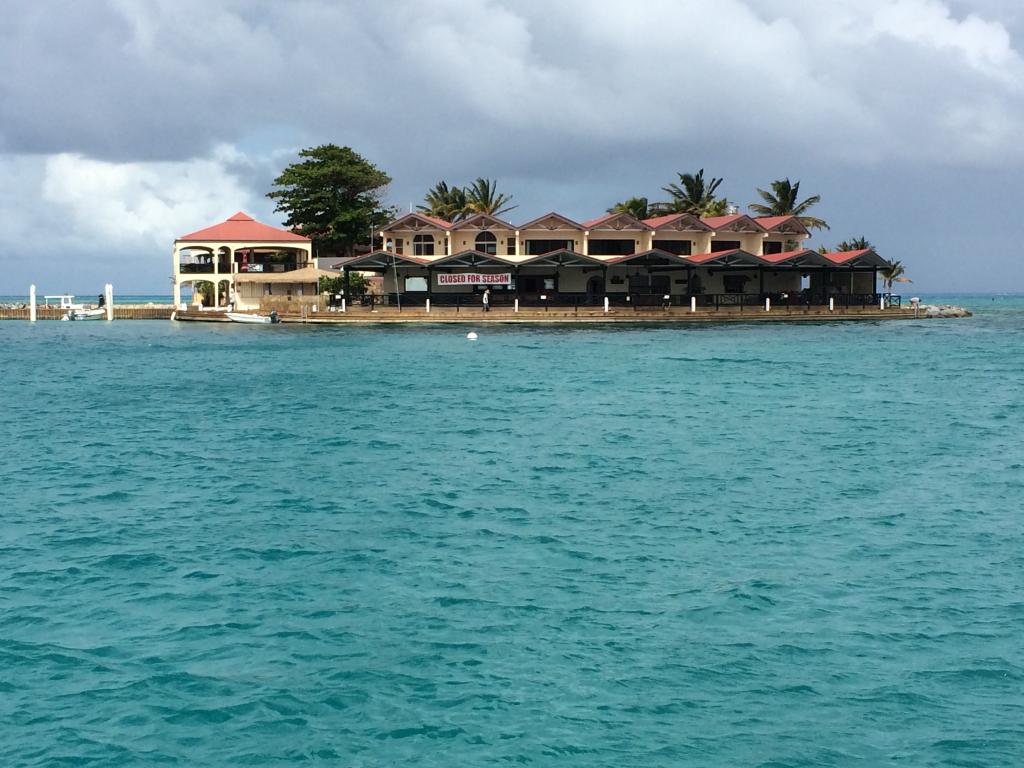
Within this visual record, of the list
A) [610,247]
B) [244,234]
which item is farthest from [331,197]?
[610,247]

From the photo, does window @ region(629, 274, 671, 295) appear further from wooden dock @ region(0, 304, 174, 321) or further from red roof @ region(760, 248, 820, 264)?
wooden dock @ region(0, 304, 174, 321)

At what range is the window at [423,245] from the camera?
80.6m

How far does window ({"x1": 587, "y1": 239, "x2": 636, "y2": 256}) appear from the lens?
265 feet

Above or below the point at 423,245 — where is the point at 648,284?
below

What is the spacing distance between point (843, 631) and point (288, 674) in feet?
20.2

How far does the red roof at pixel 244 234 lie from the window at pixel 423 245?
14268 millimetres

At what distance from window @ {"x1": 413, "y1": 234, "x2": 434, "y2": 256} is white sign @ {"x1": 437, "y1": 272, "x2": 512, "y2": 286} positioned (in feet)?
13.8

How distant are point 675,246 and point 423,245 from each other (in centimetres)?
2022

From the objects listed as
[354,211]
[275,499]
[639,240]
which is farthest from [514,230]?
[275,499]

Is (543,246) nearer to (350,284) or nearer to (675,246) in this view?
(675,246)

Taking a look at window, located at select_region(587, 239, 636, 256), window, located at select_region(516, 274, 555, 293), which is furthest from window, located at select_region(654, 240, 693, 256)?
window, located at select_region(516, 274, 555, 293)

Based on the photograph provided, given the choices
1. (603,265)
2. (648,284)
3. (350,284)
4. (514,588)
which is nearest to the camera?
(514,588)

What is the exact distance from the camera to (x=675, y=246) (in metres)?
82.2

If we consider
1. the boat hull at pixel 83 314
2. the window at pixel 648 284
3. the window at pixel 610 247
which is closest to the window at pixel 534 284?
the window at pixel 610 247
